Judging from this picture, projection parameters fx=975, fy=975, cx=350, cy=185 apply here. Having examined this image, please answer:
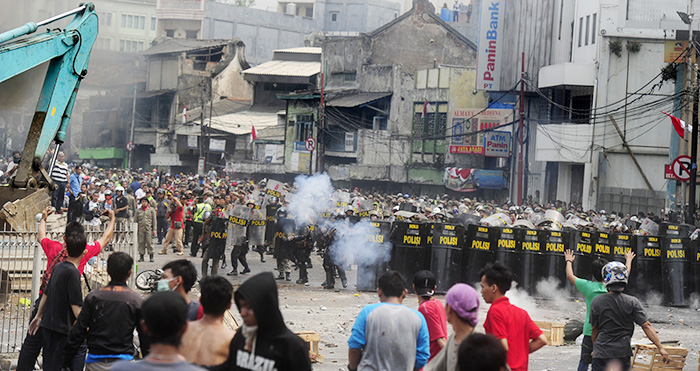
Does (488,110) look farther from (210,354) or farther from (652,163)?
(210,354)

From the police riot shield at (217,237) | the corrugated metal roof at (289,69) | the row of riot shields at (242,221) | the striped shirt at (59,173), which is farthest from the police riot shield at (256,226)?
the corrugated metal roof at (289,69)

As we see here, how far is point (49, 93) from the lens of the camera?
1296cm

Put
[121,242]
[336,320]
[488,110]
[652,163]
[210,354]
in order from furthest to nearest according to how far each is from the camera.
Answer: [488,110], [652,163], [336,320], [121,242], [210,354]

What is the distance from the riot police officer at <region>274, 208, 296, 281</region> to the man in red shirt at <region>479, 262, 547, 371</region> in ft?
41.5

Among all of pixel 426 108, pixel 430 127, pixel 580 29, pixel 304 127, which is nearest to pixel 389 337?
pixel 580 29

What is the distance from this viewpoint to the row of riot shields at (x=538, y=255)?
17266 mm

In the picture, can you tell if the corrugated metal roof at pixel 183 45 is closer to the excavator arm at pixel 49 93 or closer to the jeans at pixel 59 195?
the jeans at pixel 59 195

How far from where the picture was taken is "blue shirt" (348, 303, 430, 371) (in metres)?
6.15

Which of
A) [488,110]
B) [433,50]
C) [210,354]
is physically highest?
[433,50]

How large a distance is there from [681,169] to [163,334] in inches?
851

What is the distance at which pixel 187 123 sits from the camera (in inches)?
2648

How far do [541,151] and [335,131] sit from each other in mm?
17281

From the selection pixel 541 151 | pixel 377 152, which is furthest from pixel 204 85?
pixel 541 151

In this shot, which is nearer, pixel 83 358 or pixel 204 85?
pixel 83 358
